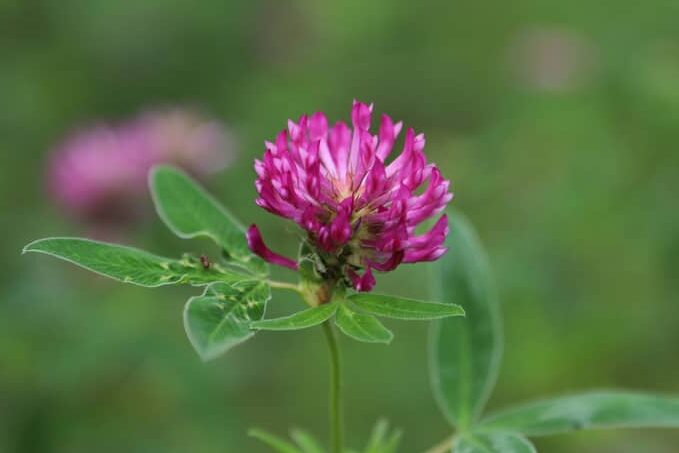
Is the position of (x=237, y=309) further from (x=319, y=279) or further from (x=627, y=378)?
(x=627, y=378)

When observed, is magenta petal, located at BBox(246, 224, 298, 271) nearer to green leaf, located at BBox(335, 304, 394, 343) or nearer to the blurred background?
green leaf, located at BBox(335, 304, 394, 343)

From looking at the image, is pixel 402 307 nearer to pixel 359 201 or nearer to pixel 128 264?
pixel 359 201

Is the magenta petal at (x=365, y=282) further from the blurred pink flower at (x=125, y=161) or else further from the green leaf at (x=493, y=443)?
the blurred pink flower at (x=125, y=161)

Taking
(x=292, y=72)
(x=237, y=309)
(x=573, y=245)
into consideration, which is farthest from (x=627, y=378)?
(x=292, y=72)

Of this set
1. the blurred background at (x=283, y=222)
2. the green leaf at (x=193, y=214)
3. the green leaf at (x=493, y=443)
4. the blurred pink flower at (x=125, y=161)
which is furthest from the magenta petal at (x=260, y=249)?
the blurred pink flower at (x=125, y=161)

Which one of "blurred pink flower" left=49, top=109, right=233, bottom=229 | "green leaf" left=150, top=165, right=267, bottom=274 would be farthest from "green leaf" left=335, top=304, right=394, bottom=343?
"blurred pink flower" left=49, top=109, right=233, bottom=229

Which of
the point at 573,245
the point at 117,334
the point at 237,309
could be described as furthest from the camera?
the point at 573,245
